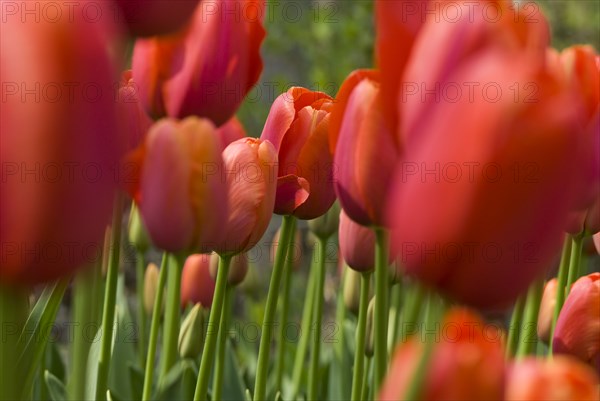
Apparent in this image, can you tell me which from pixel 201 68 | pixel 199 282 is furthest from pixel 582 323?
pixel 199 282

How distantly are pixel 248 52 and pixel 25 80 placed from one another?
366 mm

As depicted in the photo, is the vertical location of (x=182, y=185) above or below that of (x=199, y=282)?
above

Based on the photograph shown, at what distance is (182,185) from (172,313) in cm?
33

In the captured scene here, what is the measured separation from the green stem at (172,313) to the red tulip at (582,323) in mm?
283

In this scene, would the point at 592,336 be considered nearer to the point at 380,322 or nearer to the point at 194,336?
the point at 380,322

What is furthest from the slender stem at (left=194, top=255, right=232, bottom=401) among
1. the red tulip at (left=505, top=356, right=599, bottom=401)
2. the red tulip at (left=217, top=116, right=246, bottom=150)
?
the red tulip at (left=505, top=356, right=599, bottom=401)

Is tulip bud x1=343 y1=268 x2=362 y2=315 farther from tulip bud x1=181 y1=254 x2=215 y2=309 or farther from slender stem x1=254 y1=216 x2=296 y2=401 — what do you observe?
slender stem x1=254 y1=216 x2=296 y2=401

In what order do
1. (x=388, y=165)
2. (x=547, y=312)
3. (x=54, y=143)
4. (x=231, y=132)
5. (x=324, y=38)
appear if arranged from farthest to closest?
1. (x=324, y=38)
2. (x=547, y=312)
3. (x=231, y=132)
4. (x=388, y=165)
5. (x=54, y=143)

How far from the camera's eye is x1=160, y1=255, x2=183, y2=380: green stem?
0.65m

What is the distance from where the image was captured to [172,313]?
2.68 ft

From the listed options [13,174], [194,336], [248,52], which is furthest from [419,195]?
[194,336]

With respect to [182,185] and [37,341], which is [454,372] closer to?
[182,185]

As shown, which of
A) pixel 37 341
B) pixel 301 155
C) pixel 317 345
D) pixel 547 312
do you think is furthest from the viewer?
pixel 317 345

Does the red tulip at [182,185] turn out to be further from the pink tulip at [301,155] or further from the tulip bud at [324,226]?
the tulip bud at [324,226]
